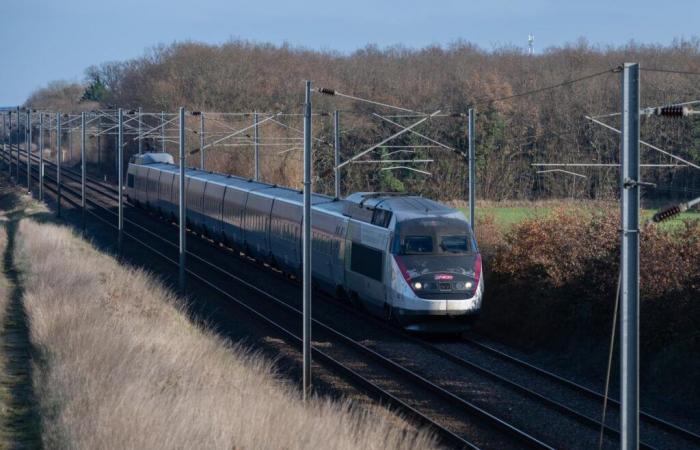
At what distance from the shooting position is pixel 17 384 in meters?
16.9

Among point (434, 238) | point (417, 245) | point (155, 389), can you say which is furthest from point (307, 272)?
point (434, 238)

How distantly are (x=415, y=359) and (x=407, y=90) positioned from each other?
61479 mm

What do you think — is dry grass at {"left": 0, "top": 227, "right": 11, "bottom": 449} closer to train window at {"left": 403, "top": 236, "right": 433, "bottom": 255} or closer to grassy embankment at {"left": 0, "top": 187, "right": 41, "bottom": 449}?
grassy embankment at {"left": 0, "top": 187, "right": 41, "bottom": 449}

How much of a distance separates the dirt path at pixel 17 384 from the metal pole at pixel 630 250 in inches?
286

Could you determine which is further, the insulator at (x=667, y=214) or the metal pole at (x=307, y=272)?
the metal pole at (x=307, y=272)

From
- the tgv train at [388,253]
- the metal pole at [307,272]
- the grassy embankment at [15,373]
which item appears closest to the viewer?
the grassy embankment at [15,373]

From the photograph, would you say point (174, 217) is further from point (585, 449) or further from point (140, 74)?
point (140, 74)

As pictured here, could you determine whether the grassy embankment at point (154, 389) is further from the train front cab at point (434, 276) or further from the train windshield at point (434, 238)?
the train windshield at point (434, 238)

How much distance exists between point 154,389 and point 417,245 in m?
11.0

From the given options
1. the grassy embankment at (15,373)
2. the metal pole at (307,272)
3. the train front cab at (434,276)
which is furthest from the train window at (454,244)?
the grassy embankment at (15,373)

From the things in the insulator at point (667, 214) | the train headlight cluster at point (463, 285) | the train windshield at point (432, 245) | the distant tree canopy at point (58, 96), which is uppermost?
the distant tree canopy at point (58, 96)

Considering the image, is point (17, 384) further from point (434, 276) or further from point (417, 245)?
point (417, 245)

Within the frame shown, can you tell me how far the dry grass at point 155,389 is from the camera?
11406 mm

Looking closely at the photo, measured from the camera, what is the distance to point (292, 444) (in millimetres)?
11625
